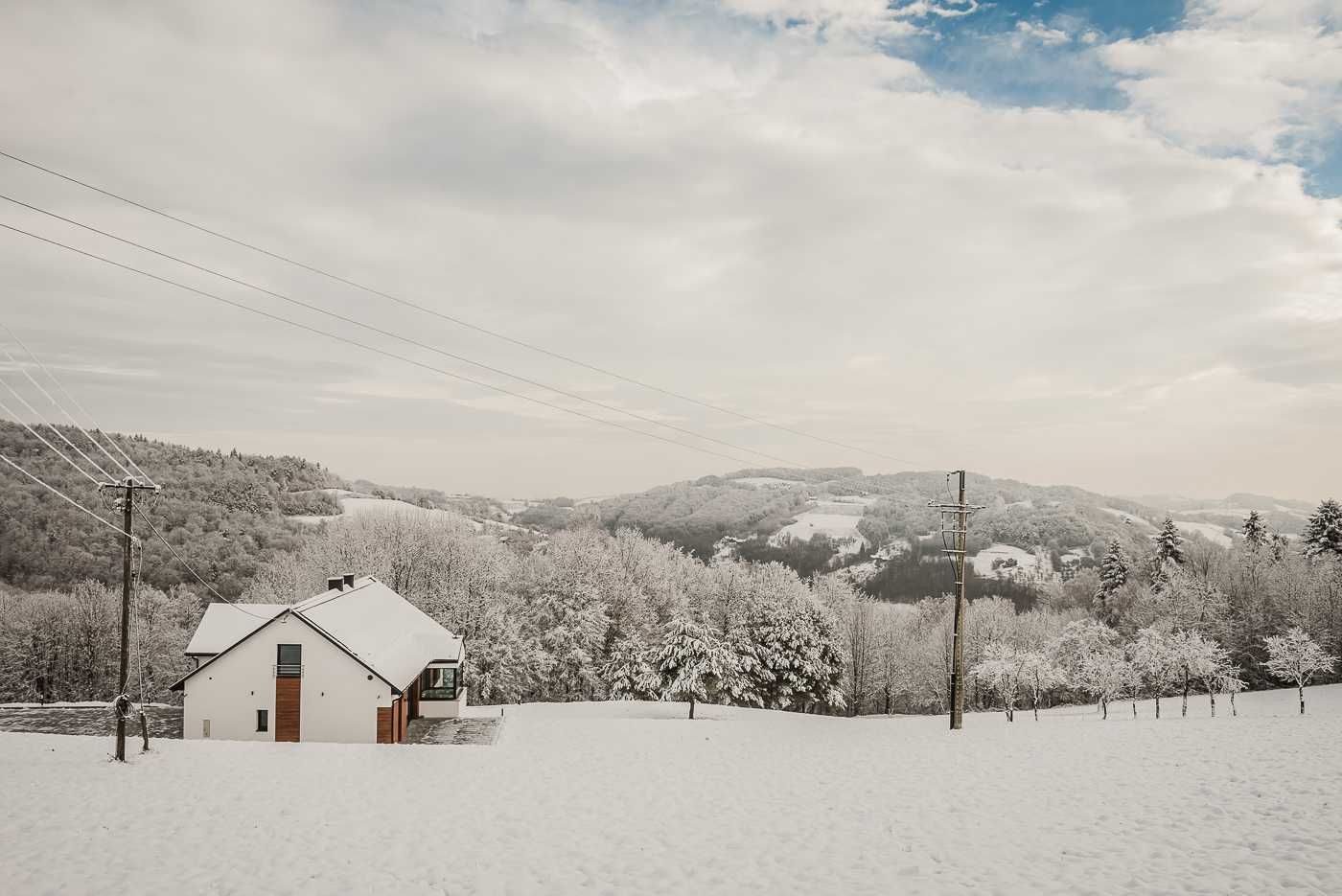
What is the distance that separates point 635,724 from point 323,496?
225 ft

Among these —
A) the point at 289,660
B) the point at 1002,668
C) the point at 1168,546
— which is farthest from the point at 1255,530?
the point at 289,660

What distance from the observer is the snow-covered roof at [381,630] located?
90.1 feet

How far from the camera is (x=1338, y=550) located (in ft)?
169

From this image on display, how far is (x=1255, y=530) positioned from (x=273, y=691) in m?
76.3

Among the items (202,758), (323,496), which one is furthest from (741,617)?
(323,496)

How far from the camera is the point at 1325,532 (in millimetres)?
53188

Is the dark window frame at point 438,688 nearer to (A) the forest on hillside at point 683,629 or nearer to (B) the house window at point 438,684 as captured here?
(B) the house window at point 438,684

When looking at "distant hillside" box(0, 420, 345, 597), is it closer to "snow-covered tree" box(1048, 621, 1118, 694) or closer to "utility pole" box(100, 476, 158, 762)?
"utility pole" box(100, 476, 158, 762)

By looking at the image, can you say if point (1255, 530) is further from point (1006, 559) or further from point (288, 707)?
point (288, 707)

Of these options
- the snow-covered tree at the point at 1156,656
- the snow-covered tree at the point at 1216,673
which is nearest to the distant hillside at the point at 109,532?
the snow-covered tree at the point at 1156,656

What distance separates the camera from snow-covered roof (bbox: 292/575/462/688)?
27453 mm

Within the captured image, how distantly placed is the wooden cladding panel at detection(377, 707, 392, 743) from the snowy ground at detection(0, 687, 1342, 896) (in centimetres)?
421

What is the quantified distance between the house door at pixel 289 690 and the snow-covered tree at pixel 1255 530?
73.4m

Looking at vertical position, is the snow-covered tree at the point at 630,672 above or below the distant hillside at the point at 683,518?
below
